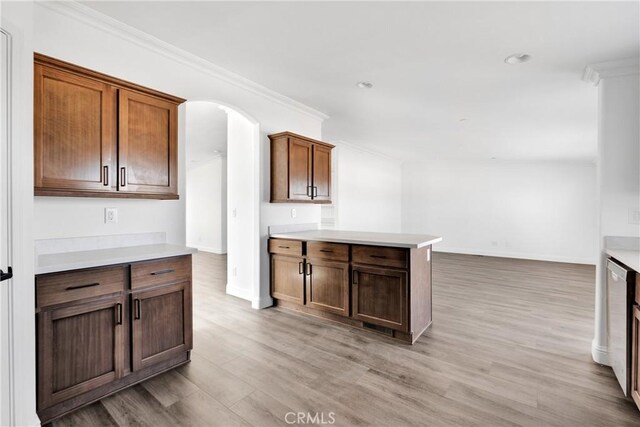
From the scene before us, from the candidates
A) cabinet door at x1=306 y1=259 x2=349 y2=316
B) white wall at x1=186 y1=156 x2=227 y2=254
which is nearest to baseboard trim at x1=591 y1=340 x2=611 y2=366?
cabinet door at x1=306 y1=259 x2=349 y2=316

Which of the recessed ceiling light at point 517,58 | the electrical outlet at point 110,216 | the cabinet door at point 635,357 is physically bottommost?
the cabinet door at point 635,357

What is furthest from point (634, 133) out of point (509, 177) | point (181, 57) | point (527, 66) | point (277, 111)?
point (509, 177)

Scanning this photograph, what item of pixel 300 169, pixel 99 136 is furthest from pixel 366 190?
pixel 99 136

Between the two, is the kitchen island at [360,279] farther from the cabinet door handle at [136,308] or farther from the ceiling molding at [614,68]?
the ceiling molding at [614,68]

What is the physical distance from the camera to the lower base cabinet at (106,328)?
5.58ft

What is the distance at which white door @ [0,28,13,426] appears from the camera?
1.47 meters

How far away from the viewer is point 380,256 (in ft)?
9.43

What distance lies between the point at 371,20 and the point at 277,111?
1.94 meters

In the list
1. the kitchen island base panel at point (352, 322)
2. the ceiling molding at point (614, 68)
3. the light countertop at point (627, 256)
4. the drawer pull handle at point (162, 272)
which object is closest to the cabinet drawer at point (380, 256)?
the kitchen island base panel at point (352, 322)

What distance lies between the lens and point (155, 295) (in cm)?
216

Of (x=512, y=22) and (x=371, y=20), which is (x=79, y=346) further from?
(x=512, y=22)

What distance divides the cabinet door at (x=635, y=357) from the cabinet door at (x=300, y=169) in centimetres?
303

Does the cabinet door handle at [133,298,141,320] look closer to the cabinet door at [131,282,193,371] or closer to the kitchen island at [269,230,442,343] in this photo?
the cabinet door at [131,282,193,371]
